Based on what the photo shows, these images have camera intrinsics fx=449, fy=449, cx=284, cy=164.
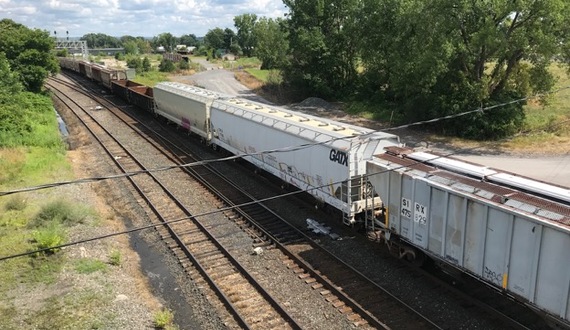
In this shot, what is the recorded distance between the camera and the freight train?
9617mm

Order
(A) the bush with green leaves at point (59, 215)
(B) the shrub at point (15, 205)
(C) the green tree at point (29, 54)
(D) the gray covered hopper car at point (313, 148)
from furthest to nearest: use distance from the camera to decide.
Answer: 1. (C) the green tree at point (29, 54)
2. (B) the shrub at point (15, 205)
3. (A) the bush with green leaves at point (59, 215)
4. (D) the gray covered hopper car at point (313, 148)

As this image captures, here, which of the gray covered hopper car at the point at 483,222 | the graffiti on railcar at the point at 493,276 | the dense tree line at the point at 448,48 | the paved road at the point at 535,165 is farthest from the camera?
the dense tree line at the point at 448,48

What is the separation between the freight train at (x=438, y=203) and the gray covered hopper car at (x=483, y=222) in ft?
0.07

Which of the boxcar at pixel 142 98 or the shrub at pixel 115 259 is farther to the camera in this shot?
the boxcar at pixel 142 98

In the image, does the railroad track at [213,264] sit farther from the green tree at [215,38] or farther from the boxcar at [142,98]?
the green tree at [215,38]

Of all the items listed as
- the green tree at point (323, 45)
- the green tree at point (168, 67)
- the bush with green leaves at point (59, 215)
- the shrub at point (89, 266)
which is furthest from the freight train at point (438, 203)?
the green tree at point (168, 67)

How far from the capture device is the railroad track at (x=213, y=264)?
11812 millimetres

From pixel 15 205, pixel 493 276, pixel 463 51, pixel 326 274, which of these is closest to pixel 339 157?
pixel 326 274

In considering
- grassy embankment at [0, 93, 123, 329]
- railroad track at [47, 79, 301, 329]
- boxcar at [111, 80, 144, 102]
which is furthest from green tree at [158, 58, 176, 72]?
railroad track at [47, 79, 301, 329]

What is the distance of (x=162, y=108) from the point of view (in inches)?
1406

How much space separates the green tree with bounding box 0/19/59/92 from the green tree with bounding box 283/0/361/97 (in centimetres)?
2498

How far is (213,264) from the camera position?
14.7 m

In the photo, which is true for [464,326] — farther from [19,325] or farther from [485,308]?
[19,325]

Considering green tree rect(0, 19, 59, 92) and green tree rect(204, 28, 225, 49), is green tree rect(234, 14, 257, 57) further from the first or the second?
green tree rect(0, 19, 59, 92)
